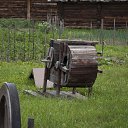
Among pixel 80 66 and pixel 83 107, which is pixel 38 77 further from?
pixel 83 107

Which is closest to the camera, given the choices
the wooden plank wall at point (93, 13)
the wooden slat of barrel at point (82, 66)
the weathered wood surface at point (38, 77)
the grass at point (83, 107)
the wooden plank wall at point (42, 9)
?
the grass at point (83, 107)

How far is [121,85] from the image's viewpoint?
9922 mm

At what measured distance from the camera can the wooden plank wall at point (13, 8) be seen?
3011 cm

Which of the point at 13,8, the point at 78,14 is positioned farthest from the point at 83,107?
the point at 13,8

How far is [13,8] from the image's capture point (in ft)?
99.8

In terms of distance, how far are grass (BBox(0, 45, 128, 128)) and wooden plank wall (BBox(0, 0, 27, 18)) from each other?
19.1m

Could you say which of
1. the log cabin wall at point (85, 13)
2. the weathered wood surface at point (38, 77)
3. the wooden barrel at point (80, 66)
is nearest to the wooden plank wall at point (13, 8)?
the log cabin wall at point (85, 13)

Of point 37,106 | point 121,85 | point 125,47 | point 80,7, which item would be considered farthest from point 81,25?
point 37,106

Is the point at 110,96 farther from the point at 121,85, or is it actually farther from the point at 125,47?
the point at 125,47

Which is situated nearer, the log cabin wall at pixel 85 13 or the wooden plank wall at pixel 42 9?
the log cabin wall at pixel 85 13

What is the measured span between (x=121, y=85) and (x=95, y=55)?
5.54 ft

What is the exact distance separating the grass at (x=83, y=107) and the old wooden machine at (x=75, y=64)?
40cm

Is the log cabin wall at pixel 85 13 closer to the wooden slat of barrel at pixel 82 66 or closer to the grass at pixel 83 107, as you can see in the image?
the grass at pixel 83 107

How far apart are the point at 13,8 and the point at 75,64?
22.7m
